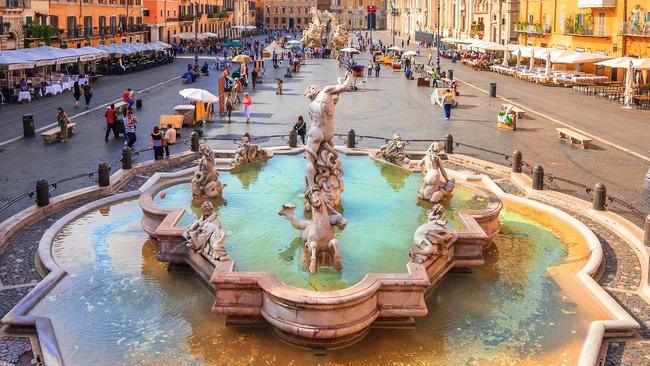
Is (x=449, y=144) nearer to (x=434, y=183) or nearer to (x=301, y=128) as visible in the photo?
(x=301, y=128)

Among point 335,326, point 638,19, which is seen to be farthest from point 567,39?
point 335,326

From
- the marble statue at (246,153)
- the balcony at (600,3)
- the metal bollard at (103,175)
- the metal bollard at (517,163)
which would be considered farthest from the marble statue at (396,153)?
the balcony at (600,3)

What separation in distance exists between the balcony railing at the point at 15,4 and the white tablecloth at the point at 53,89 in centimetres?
627

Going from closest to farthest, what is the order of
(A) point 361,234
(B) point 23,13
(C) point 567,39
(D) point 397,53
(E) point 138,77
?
(A) point 361,234
(B) point 23,13
(E) point 138,77
(C) point 567,39
(D) point 397,53

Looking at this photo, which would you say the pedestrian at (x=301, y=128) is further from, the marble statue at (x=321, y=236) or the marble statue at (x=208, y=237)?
the marble statue at (x=321, y=236)

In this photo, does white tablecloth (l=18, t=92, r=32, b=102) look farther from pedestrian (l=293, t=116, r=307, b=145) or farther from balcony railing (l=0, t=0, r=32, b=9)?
pedestrian (l=293, t=116, r=307, b=145)

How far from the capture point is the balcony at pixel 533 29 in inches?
2226

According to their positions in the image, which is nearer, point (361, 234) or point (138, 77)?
point (361, 234)

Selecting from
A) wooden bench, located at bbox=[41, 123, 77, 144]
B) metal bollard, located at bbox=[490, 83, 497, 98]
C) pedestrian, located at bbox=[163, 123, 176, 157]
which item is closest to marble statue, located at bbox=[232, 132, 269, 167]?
pedestrian, located at bbox=[163, 123, 176, 157]

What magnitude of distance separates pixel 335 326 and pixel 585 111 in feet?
88.5

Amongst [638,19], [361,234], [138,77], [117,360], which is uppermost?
[638,19]

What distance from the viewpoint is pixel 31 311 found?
10469mm

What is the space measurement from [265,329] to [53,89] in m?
32.3

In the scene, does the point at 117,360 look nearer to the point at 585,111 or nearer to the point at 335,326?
the point at 335,326
